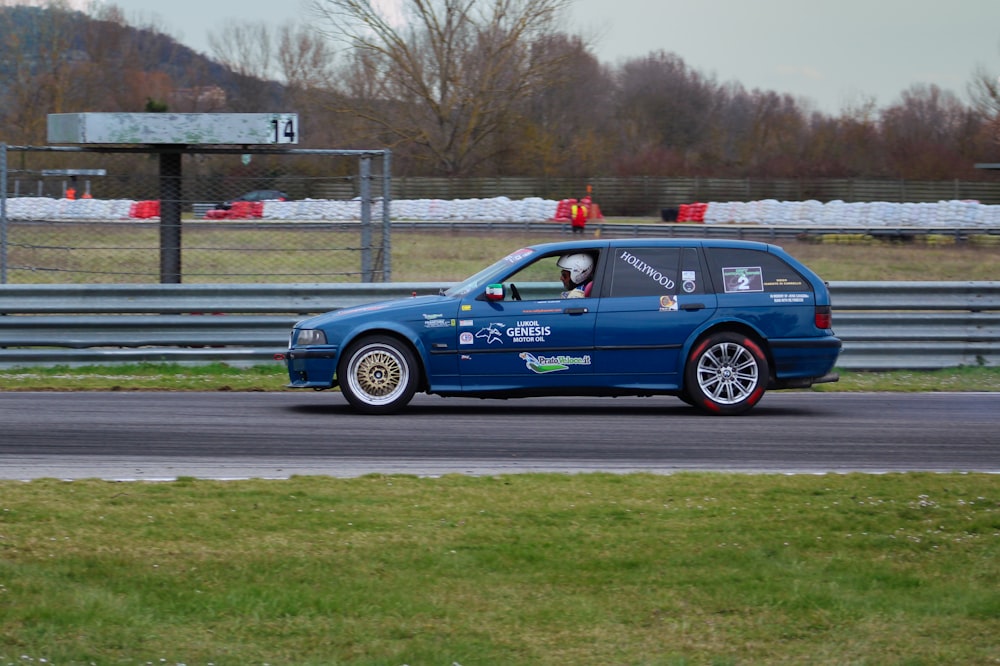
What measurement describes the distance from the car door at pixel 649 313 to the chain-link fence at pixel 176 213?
397 centimetres

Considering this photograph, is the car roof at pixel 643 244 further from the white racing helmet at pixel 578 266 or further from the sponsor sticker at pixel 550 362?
the sponsor sticker at pixel 550 362

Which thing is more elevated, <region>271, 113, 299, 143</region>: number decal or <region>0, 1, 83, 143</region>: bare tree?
<region>0, 1, 83, 143</region>: bare tree

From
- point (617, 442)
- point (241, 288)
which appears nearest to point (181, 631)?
point (617, 442)

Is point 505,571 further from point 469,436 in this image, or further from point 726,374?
point 726,374

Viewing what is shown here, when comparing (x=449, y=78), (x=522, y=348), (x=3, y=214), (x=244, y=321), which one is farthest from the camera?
(x=449, y=78)

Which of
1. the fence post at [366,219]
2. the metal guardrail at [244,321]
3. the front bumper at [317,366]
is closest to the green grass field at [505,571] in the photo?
the front bumper at [317,366]

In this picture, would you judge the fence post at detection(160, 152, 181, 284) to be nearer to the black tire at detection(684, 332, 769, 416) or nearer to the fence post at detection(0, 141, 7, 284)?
the fence post at detection(0, 141, 7, 284)

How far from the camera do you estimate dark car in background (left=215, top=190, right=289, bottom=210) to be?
45.2ft

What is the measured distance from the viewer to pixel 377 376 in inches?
394

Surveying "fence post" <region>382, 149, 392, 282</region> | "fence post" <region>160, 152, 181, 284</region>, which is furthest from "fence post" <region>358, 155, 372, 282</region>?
"fence post" <region>160, 152, 181, 284</region>

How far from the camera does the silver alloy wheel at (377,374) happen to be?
393 inches

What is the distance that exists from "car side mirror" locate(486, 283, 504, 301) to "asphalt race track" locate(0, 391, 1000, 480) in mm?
991

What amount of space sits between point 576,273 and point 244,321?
14.2ft

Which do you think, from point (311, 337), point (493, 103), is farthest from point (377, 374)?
point (493, 103)
